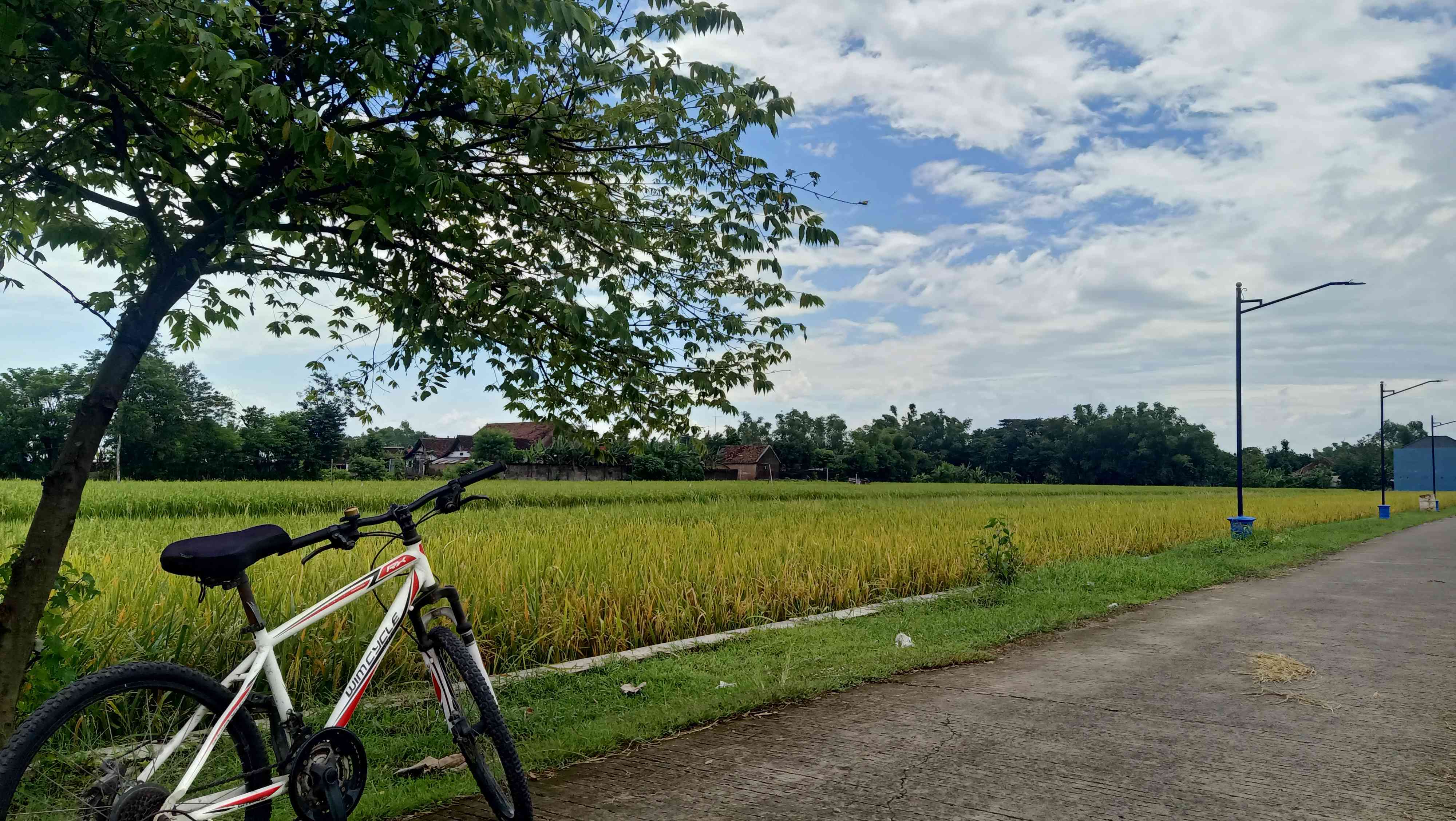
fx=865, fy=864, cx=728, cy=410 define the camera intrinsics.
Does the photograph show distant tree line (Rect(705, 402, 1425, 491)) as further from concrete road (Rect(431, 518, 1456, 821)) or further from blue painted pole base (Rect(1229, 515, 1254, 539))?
concrete road (Rect(431, 518, 1456, 821))

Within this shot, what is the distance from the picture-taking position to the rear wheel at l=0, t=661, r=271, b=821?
2.44 metres

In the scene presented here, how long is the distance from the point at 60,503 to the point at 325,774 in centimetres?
204

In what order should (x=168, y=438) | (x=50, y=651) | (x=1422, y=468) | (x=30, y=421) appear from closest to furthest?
1. (x=50, y=651)
2. (x=30, y=421)
3. (x=168, y=438)
4. (x=1422, y=468)

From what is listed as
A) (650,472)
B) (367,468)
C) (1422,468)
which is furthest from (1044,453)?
(367,468)

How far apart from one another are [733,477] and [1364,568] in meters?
55.5

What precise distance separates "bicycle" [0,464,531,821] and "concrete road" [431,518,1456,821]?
0.67 metres

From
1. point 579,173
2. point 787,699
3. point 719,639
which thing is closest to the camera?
point 579,173

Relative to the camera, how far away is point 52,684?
4090 mm

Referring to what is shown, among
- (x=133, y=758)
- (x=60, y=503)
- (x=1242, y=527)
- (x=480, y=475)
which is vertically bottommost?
(x=1242, y=527)

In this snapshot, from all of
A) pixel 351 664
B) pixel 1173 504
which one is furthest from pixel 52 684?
pixel 1173 504

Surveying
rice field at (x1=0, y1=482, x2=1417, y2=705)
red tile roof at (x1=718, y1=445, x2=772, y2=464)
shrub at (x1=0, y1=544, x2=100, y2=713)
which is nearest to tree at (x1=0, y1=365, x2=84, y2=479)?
rice field at (x1=0, y1=482, x2=1417, y2=705)

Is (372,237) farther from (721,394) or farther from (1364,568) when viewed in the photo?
(1364,568)

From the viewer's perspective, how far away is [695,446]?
19.4 ft

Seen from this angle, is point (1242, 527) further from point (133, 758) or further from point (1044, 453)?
point (1044, 453)
